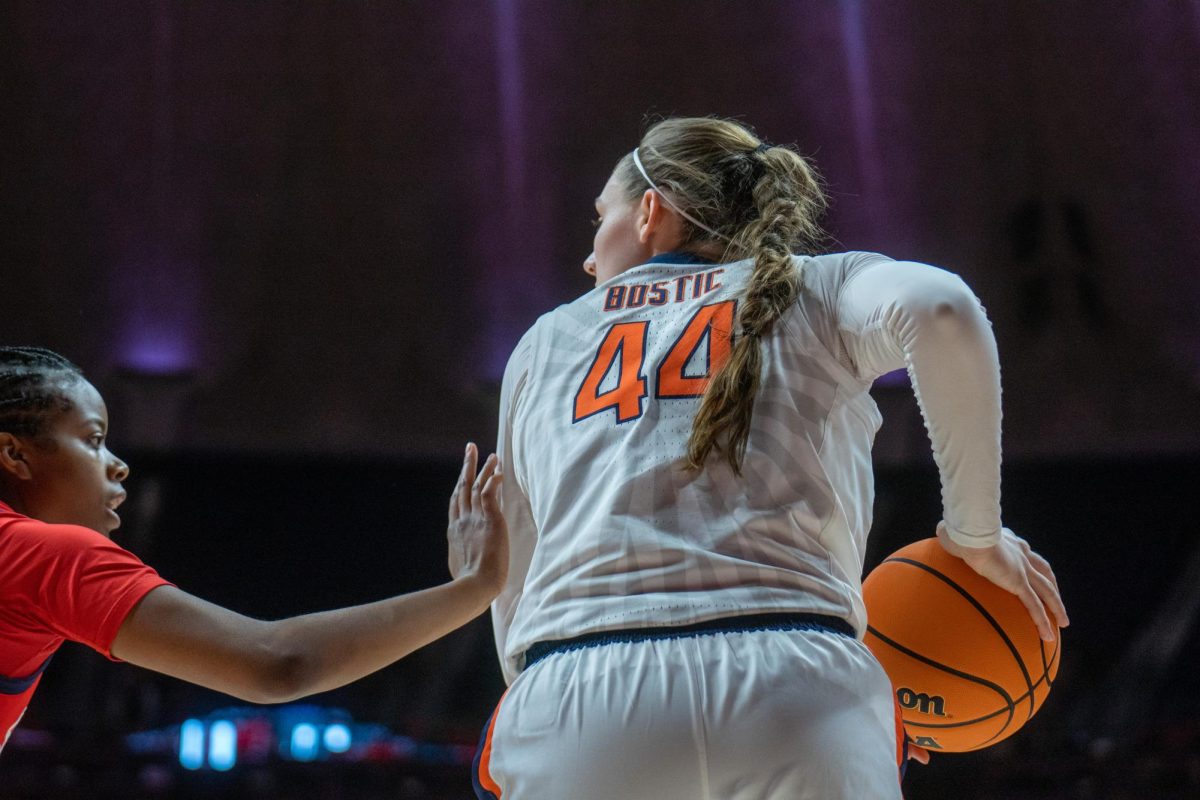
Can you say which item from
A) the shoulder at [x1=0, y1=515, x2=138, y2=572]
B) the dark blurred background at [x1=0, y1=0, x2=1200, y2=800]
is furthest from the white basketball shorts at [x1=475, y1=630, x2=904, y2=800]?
the dark blurred background at [x1=0, y1=0, x2=1200, y2=800]

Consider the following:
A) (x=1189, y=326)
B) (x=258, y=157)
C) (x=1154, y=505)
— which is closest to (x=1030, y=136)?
(x=1189, y=326)

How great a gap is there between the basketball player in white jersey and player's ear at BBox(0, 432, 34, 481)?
779 millimetres

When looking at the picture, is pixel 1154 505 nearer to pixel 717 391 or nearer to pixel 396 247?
pixel 396 247

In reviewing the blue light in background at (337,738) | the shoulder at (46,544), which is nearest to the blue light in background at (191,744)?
the blue light in background at (337,738)

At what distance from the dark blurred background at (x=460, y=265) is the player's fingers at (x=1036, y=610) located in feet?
16.7

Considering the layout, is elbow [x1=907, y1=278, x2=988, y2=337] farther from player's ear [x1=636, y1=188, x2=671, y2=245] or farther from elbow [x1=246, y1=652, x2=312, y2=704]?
elbow [x1=246, y1=652, x2=312, y2=704]

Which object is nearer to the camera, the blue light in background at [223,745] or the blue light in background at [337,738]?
the blue light in background at [223,745]

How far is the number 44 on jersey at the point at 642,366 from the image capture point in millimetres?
1605

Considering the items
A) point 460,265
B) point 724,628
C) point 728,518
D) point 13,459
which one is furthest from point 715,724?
point 460,265

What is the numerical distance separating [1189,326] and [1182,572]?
2.26 metres

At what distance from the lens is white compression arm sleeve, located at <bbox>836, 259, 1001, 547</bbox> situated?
148 centimetres

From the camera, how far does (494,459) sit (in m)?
1.90

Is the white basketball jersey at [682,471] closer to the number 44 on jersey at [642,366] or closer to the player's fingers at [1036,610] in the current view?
the number 44 on jersey at [642,366]

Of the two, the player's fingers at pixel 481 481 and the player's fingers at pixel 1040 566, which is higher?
the player's fingers at pixel 481 481
